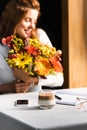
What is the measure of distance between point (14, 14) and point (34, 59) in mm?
910

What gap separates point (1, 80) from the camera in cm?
284

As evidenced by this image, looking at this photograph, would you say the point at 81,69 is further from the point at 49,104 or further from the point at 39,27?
the point at 49,104

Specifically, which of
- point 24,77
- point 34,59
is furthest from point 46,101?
point 24,77

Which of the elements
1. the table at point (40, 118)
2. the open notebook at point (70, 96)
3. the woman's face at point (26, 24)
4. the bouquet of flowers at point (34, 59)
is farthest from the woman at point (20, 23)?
the table at point (40, 118)

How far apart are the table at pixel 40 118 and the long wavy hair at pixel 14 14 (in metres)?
1.08

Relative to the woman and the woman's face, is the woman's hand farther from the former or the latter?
the woman's face

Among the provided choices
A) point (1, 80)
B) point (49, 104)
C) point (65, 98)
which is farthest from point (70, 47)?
point (49, 104)

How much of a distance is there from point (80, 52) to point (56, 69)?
1757mm

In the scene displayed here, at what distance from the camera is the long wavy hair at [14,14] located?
305 cm

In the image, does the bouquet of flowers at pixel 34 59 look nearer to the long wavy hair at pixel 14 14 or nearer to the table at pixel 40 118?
the table at pixel 40 118

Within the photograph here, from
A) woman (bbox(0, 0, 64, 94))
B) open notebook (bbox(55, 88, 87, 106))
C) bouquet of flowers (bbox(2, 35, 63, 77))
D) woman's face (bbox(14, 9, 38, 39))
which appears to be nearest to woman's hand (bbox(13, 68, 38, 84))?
bouquet of flowers (bbox(2, 35, 63, 77))

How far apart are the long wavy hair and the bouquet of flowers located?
79cm

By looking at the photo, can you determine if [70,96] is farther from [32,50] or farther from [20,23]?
[20,23]

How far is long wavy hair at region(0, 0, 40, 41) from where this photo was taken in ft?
10.0
